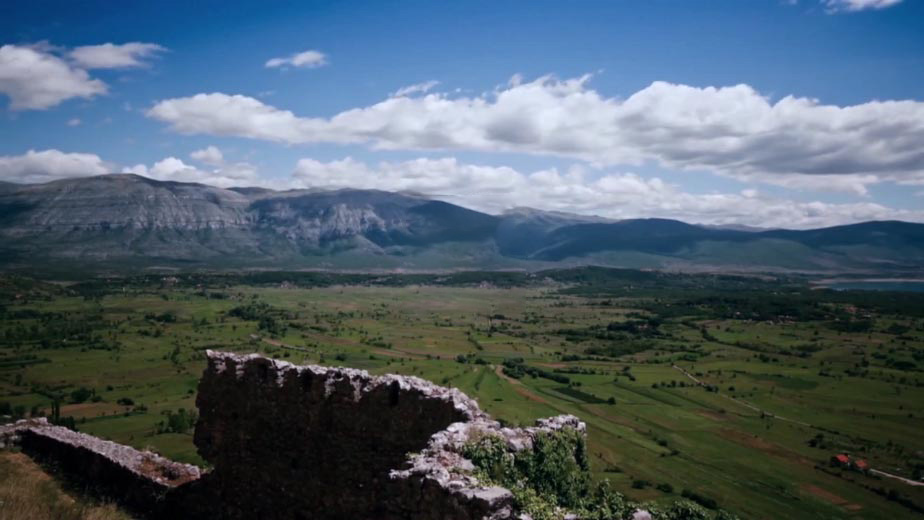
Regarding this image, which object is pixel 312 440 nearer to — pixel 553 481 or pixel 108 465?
pixel 553 481

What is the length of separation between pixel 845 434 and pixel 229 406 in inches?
2716

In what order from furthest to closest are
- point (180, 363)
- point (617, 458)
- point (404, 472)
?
point (180, 363), point (617, 458), point (404, 472)

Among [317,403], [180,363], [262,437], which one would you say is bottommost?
[180,363]

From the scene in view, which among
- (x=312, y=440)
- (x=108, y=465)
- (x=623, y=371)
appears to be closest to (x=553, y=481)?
(x=312, y=440)

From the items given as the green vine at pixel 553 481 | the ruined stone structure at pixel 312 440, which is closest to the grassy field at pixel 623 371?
the ruined stone structure at pixel 312 440

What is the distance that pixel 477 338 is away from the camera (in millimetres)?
126000

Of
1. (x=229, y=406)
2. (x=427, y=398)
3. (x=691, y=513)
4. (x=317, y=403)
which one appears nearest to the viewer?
(x=691, y=513)

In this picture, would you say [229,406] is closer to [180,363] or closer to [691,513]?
[691,513]

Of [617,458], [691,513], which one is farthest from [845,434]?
[691,513]

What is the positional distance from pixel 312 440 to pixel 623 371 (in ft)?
278

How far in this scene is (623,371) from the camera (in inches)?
3629

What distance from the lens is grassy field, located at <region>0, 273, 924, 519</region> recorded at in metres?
50.0

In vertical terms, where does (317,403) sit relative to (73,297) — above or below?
above

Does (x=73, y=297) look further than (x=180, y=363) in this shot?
Yes
